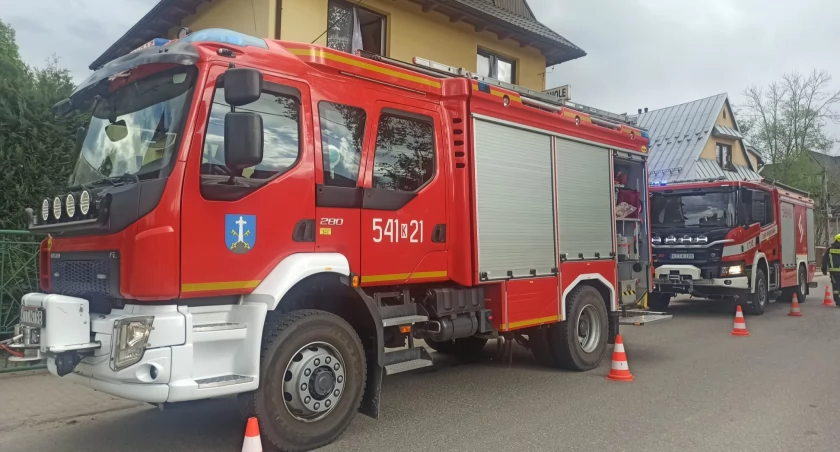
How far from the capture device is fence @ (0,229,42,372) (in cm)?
715

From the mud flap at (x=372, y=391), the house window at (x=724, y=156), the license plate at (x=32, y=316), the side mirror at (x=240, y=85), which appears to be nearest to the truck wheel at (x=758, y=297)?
the mud flap at (x=372, y=391)

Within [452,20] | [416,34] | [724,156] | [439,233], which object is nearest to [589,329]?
[439,233]

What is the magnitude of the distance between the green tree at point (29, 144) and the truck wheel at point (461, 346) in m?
5.17

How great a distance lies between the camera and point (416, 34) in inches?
511

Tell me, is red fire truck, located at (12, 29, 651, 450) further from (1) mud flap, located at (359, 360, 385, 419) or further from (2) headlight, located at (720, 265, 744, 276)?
(2) headlight, located at (720, 265, 744, 276)

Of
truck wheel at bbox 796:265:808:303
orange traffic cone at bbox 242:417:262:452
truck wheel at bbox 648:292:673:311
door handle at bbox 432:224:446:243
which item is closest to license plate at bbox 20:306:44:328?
orange traffic cone at bbox 242:417:262:452

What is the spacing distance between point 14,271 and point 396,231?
5241 millimetres

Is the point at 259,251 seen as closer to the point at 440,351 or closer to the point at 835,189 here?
the point at 440,351

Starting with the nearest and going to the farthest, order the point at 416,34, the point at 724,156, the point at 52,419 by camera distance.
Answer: the point at 52,419, the point at 416,34, the point at 724,156

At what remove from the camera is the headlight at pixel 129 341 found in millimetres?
3605

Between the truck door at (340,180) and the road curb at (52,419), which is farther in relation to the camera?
the road curb at (52,419)

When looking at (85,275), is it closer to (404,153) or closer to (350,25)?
(404,153)

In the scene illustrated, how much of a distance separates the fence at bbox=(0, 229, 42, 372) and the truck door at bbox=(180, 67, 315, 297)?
4.56 m

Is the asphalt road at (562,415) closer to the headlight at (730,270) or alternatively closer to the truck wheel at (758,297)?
the headlight at (730,270)
